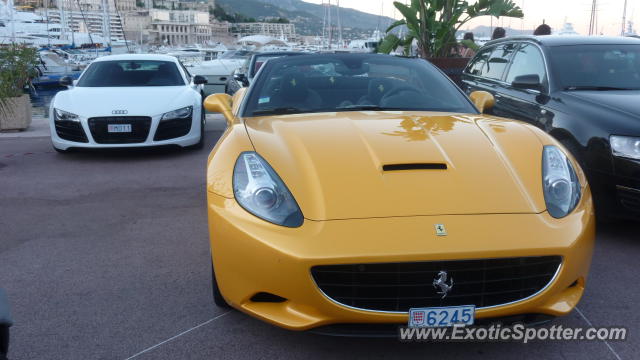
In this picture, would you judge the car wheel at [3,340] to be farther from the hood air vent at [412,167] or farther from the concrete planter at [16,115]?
the concrete planter at [16,115]

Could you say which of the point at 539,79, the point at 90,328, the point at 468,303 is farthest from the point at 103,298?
the point at 539,79

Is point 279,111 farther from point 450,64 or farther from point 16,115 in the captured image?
point 450,64

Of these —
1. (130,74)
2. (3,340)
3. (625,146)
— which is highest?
(130,74)

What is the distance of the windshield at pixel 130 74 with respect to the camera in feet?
28.8

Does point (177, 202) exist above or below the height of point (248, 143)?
below

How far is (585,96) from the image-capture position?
475cm

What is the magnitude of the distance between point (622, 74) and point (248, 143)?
3.83 m

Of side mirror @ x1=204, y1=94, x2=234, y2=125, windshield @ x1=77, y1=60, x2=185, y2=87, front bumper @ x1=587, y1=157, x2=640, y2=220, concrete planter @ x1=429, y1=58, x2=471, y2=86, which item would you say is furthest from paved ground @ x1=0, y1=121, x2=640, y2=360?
concrete planter @ x1=429, y1=58, x2=471, y2=86

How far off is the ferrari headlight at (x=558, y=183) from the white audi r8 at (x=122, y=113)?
18.5ft

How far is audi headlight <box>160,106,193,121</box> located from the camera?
7.78 m

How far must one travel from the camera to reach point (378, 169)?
9.16 feet

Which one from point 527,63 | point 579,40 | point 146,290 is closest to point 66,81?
point 146,290

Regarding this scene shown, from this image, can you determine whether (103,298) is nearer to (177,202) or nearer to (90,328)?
(90,328)

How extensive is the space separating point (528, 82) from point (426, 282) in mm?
3391
